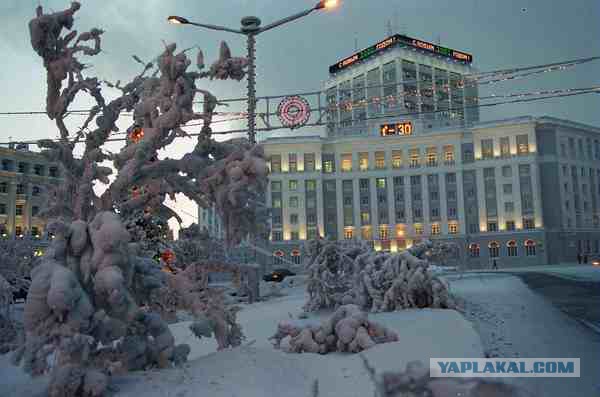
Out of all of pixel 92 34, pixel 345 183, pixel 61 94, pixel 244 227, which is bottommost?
pixel 244 227

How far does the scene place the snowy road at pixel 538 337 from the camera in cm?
532

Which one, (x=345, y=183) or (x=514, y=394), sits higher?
(x=345, y=183)

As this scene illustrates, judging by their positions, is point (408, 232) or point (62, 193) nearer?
point (62, 193)

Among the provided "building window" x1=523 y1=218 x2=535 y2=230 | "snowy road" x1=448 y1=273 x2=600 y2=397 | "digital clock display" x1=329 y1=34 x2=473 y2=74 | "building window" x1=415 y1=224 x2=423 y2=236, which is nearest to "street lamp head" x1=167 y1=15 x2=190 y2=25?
"snowy road" x1=448 y1=273 x2=600 y2=397

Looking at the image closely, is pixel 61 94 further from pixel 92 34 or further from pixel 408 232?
pixel 408 232

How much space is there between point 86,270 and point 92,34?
3.58 meters

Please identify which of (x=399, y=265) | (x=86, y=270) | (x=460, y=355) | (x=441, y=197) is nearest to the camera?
(x=86, y=270)

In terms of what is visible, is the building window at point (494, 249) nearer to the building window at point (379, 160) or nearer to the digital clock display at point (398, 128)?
the building window at point (379, 160)

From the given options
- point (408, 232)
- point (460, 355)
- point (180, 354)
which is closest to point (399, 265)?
point (460, 355)

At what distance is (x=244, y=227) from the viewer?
23.3 feet

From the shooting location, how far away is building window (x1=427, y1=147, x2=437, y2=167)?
75.5 metres

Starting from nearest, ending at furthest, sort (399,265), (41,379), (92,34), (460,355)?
(41,379) < (460,355) < (92,34) < (399,265)

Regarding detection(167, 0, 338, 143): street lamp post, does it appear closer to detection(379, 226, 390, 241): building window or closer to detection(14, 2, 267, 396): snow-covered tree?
detection(14, 2, 267, 396): snow-covered tree

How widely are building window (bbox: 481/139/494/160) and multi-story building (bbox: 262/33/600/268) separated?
14cm
